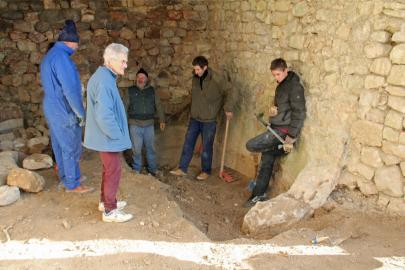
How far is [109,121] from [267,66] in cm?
267

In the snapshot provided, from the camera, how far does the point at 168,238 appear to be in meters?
3.75

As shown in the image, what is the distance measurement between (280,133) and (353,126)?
1.02 metres

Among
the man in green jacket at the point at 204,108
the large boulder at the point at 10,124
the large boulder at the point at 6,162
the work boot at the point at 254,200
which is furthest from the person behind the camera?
the large boulder at the point at 10,124

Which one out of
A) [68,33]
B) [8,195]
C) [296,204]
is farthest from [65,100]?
[296,204]

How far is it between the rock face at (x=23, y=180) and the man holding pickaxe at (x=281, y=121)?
2.56 metres

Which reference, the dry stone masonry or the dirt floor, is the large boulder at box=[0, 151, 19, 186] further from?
the dry stone masonry

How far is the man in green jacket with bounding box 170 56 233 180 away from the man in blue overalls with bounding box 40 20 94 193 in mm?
2032

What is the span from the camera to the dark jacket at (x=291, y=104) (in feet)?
15.3

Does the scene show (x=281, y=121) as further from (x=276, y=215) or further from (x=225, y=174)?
(x=225, y=174)

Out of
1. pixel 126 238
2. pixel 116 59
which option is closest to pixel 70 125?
pixel 116 59

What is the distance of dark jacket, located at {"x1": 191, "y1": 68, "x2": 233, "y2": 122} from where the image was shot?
6020 millimetres

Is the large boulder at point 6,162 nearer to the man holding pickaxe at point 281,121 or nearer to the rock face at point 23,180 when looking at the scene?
the rock face at point 23,180

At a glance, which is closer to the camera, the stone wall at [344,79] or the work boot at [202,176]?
the stone wall at [344,79]

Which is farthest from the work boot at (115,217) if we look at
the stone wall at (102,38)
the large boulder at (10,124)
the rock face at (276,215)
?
the stone wall at (102,38)
